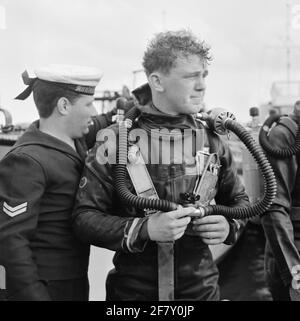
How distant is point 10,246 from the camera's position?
146 cm

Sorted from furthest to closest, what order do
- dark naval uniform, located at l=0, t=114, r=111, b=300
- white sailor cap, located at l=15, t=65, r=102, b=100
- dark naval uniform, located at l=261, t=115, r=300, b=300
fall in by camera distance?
dark naval uniform, located at l=261, t=115, r=300, b=300, white sailor cap, located at l=15, t=65, r=102, b=100, dark naval uniform, located at l=0, t=114, r=111, b=300

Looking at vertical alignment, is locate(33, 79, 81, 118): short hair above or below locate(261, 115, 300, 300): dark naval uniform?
above

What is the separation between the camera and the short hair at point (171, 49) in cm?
157

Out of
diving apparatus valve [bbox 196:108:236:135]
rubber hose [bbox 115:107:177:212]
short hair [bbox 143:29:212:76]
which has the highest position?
short hair [bbox 143:29:212:76]

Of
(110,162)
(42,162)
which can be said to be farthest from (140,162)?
(42,162)

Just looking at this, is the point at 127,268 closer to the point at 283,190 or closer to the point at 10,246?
the point at 10,246

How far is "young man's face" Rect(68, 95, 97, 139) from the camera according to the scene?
5.65 feet

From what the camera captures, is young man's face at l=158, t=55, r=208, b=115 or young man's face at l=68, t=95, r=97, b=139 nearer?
young man's face at l=158, t=55, r=208, b=115

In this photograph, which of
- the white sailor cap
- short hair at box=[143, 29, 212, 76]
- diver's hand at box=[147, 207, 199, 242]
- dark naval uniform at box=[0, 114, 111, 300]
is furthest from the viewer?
the white sailor cap

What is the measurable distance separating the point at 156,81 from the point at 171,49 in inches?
5.1

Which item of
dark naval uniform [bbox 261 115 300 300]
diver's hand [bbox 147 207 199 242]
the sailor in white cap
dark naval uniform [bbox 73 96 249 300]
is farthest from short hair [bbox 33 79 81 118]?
dark naval uniform [bbox 261 115 300 300]

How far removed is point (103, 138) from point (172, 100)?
0.30m

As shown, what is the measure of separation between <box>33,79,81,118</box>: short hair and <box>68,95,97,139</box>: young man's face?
0.08 feet

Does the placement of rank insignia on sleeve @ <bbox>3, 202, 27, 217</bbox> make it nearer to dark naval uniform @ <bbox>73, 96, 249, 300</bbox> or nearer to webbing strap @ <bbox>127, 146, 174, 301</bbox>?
dark naval uniform @ <bbox>73, 96, 249, 300</bbox>
